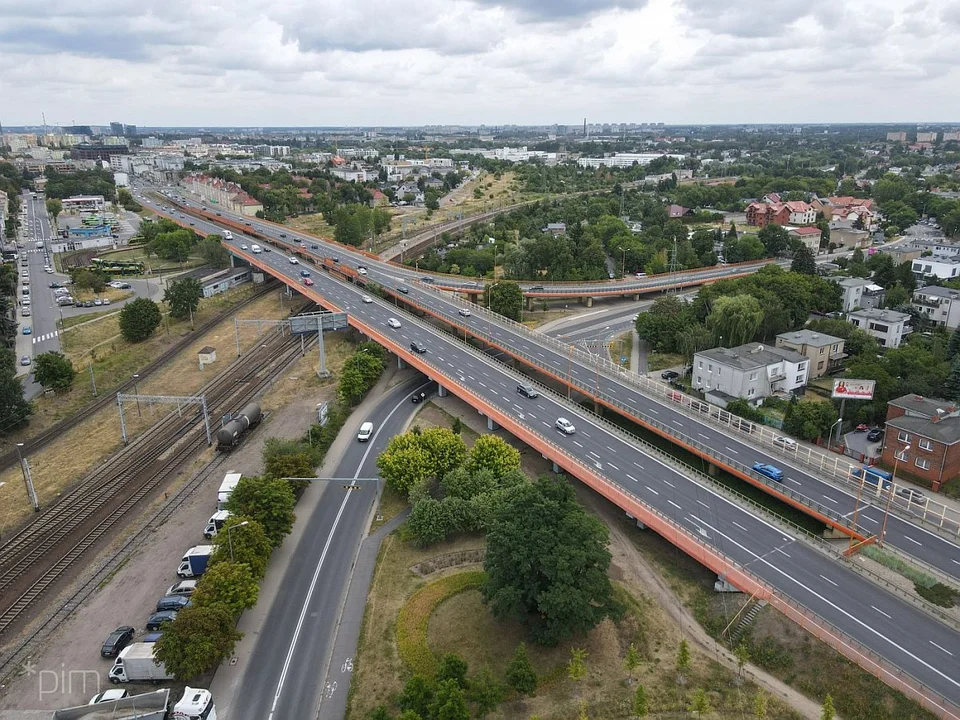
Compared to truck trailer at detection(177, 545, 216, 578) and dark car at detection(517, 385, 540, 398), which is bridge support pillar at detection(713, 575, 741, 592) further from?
truck trailer at detection(177, 545, 216, 578)

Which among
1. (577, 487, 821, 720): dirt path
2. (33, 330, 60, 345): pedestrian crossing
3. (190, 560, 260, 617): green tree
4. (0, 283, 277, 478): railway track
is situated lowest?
(577, 487, 821, 720): dirt path

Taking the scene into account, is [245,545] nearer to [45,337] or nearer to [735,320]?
[735,320]

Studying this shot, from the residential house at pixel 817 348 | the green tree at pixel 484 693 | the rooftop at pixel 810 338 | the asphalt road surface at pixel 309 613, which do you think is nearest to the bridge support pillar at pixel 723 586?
the green tree at pixel 484 693

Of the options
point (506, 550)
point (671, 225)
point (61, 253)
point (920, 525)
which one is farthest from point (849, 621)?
point (61, 253)

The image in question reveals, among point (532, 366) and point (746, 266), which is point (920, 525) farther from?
point (746, 266)

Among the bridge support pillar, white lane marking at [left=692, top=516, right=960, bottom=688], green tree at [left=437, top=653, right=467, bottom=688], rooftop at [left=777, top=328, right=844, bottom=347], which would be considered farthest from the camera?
rooftop at [left=777, top=328, right=844, bottom=347]

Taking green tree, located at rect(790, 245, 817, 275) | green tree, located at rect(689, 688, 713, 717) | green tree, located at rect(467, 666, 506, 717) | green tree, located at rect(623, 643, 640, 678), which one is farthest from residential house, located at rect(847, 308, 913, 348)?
green tree, located at rect(467, 666, 506, 717)

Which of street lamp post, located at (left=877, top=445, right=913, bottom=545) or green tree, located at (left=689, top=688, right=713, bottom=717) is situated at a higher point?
street lamp post, located at (left=877, top=445, right=913, bottom=545)

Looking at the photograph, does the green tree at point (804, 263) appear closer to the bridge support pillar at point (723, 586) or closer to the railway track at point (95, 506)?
the bridge support pillar at point (723, 586)
